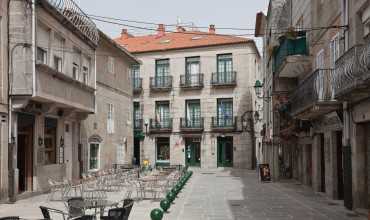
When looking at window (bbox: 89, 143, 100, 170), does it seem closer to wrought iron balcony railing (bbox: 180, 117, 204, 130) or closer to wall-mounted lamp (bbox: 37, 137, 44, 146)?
wall-mounted lamp (bbox: 37, 137, 44, 146)

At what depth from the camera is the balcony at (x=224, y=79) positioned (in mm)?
43031

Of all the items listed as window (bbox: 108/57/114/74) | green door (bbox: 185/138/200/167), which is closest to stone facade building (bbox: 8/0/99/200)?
window (bbox: 108/57/114/74)

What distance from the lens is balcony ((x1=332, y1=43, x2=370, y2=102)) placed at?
11289 mm

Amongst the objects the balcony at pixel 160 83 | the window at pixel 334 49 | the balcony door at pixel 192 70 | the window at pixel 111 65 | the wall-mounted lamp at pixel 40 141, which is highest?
the balcony door at pixel 192 70

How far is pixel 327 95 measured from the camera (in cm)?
1532

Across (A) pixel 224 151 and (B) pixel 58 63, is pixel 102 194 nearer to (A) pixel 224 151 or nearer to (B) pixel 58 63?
(B) pixel 58 63

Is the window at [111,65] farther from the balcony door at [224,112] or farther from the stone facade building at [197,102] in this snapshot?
the balcony door at [224,112]

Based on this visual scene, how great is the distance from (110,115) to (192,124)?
1562cm

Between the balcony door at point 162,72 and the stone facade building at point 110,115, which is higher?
the balcony door at point 162,72

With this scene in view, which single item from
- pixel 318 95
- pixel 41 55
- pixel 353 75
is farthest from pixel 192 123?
pixel 353 75

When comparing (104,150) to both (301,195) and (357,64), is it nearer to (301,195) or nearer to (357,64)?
(301,195)

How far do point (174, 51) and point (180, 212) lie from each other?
32.3 m

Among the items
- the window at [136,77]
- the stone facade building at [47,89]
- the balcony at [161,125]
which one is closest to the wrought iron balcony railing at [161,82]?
the window at [136,77]

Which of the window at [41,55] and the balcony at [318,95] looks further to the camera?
the window at [41,55]
